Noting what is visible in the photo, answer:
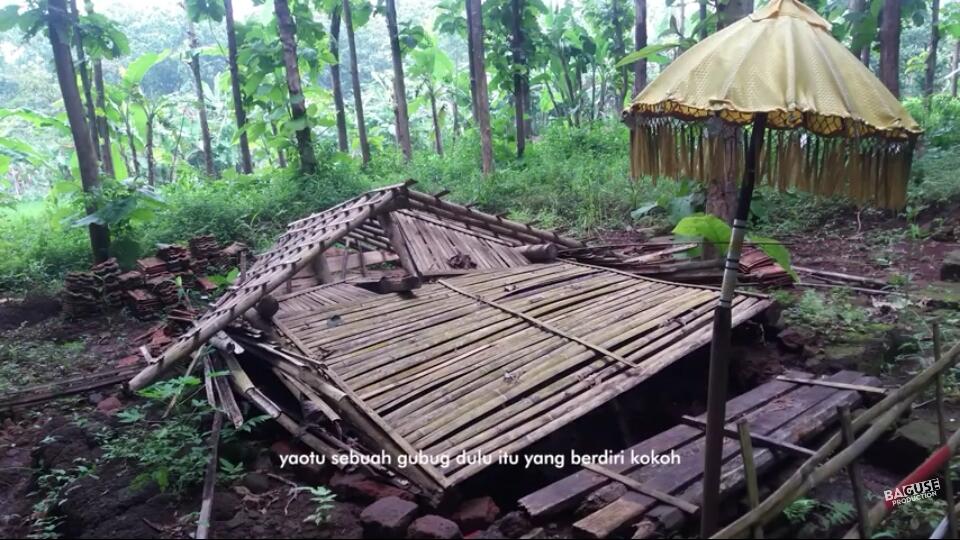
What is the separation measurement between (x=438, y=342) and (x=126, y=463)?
2.00 meters

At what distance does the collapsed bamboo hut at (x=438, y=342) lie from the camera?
3.53 metres

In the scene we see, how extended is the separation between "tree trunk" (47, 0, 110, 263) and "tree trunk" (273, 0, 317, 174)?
122 inches

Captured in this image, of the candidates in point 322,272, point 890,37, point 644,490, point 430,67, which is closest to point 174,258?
point 322,272

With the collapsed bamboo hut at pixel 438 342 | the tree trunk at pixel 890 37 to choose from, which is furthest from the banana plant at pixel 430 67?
the collapsed bamboo hut at pixel 438 342

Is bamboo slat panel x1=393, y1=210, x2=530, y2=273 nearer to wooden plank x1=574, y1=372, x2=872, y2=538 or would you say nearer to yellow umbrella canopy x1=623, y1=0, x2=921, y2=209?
wooden plank x1=574, y1=372, x2=872, y2=538

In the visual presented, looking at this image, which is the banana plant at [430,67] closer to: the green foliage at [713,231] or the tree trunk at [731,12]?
the tree trunk at [731,12]

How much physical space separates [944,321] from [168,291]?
7756mm

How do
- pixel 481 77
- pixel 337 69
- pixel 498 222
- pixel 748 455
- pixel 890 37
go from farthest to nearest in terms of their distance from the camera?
pixel 337 69
pixel 481 77
pixel 890 37
pixel 498 222
pixel 748 455

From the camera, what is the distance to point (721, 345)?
2.41 m

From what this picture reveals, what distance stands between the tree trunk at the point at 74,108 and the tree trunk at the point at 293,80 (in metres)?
3.11

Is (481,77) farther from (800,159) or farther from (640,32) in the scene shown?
(800,159)

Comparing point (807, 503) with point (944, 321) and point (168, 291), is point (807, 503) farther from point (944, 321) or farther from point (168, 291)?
point (168, 291)

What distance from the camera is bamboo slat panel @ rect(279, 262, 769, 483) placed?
354cm

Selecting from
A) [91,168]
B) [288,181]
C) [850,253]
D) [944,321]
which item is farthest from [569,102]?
[944,321]
